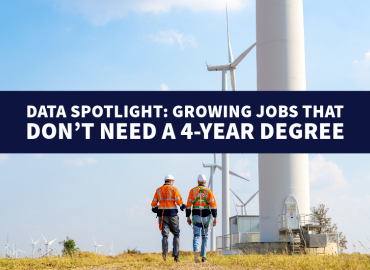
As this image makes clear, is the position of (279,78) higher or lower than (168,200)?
higher

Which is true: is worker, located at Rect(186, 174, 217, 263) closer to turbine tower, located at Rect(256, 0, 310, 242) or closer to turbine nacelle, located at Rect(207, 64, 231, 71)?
turbine tower, located at Rect(256, 0, 310, 242)

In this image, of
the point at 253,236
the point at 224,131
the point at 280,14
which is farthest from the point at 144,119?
the point at 253,236

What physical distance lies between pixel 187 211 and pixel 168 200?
2.33ft

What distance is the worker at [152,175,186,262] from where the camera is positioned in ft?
49.4

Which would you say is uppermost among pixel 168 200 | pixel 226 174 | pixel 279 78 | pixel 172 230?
pixel 279 78

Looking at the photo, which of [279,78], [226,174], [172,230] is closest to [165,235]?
[172,230]

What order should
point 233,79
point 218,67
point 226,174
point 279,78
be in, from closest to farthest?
point 279,78 → point 226,174 → point 233,79 → point 218,67

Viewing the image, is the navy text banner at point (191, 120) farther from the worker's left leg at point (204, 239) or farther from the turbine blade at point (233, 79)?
the turbine blade at point (233, 79)

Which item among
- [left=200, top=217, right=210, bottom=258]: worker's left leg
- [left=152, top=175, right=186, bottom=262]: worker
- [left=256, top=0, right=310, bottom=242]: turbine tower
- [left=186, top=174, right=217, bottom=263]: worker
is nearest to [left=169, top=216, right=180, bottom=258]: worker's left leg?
[left=152, top=175, right=186, bottom=262]: worker

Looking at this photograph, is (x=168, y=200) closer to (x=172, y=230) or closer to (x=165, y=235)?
(x=172, y=230)

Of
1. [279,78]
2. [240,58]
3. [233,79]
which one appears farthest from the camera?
[233,79]

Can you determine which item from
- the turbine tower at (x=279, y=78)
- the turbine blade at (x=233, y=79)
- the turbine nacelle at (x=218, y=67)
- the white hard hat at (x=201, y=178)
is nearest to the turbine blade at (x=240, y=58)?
the turbine nacelle at (x=218, y=67)

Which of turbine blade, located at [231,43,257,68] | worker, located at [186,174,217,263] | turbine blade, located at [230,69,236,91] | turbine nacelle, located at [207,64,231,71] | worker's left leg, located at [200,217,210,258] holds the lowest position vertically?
worker's left leg, located at [200,217,210,258]

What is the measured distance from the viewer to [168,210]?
49.4 feet
